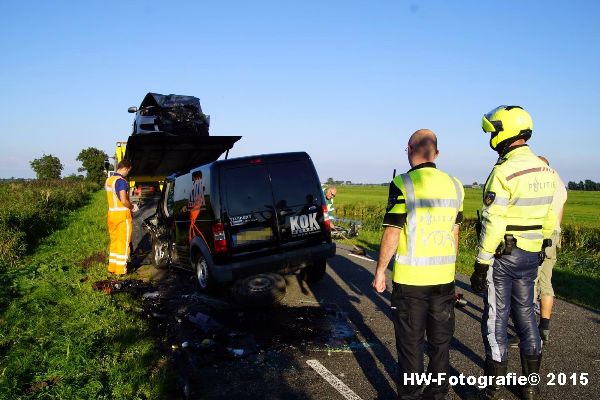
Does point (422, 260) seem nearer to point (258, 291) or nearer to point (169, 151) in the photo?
point (258, 291)

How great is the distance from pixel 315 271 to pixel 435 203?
4362 mm

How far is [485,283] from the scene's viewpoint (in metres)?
3.56

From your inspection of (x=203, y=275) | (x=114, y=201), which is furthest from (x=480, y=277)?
(x=114, y=201)

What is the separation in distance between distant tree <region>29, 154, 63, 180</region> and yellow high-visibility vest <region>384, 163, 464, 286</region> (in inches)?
4587

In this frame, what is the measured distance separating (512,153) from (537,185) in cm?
31

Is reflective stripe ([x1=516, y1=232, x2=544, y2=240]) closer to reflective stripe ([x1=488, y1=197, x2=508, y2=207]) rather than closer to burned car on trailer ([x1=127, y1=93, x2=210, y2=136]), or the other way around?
reflective stripe ([x1=488, y1=197, x2=508, y2=207])

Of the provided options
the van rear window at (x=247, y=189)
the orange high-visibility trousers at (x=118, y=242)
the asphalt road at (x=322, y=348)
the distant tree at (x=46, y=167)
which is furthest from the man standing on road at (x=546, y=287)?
the distant tree at (x=46, y=167)

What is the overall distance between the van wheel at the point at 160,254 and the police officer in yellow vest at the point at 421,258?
A: 20.4ft

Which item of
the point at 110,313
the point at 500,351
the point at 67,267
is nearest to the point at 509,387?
the point at 500,351

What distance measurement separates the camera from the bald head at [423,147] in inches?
124

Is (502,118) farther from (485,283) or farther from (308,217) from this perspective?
(308,217)

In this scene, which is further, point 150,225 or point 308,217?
point 150,225

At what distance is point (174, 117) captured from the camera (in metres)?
12.4

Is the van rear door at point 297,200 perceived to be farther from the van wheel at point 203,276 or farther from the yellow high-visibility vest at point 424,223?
the yellow high-visibility vest at point 424,223
